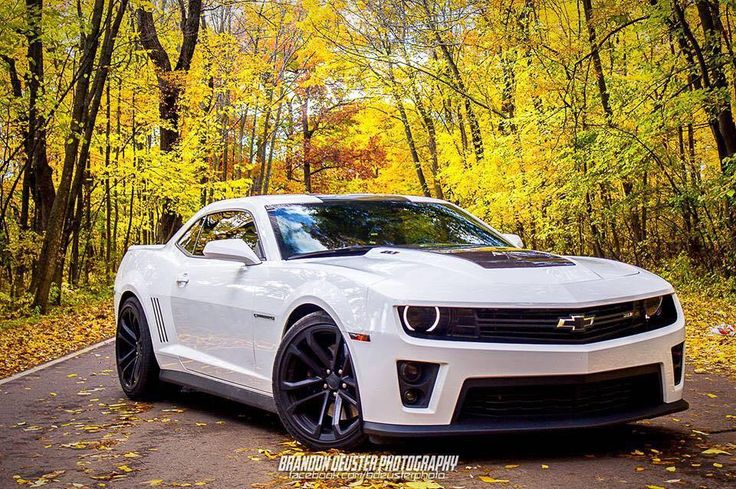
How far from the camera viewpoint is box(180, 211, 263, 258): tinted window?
6.50 m

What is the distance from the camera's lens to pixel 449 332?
4.71 meters

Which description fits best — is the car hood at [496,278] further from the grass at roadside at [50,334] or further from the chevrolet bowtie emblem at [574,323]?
the grass at roadside at [50,334]

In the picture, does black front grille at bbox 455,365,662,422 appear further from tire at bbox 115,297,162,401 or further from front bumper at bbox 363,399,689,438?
tire at bbox 115,297,162,401

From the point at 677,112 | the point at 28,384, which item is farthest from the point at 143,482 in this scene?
the point at 677,112

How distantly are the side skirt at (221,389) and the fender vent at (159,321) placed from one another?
266 mm

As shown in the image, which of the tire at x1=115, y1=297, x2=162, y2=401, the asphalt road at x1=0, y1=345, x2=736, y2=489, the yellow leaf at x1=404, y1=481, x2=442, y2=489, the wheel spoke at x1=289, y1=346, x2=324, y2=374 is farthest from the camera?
the tire at x1=115, y1=297, x2=162, y2=401

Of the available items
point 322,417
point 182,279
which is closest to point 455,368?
point 322,417

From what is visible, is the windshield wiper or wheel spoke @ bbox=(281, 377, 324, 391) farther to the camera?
the windshield wiper

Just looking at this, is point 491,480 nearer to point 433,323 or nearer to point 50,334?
point 433,323

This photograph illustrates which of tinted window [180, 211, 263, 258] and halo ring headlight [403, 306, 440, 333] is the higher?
tinted window [180, 211, 263, 258]

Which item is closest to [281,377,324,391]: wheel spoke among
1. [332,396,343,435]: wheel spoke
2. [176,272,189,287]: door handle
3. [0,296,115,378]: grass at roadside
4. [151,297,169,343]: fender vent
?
[332,396,343,435]: wheel spoke

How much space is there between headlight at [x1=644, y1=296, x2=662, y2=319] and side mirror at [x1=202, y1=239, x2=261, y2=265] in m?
2.44

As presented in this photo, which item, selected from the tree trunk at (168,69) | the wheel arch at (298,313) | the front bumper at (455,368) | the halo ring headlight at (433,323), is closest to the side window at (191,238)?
the wheel arch at (298,313)

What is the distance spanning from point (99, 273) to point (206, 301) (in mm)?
27353
